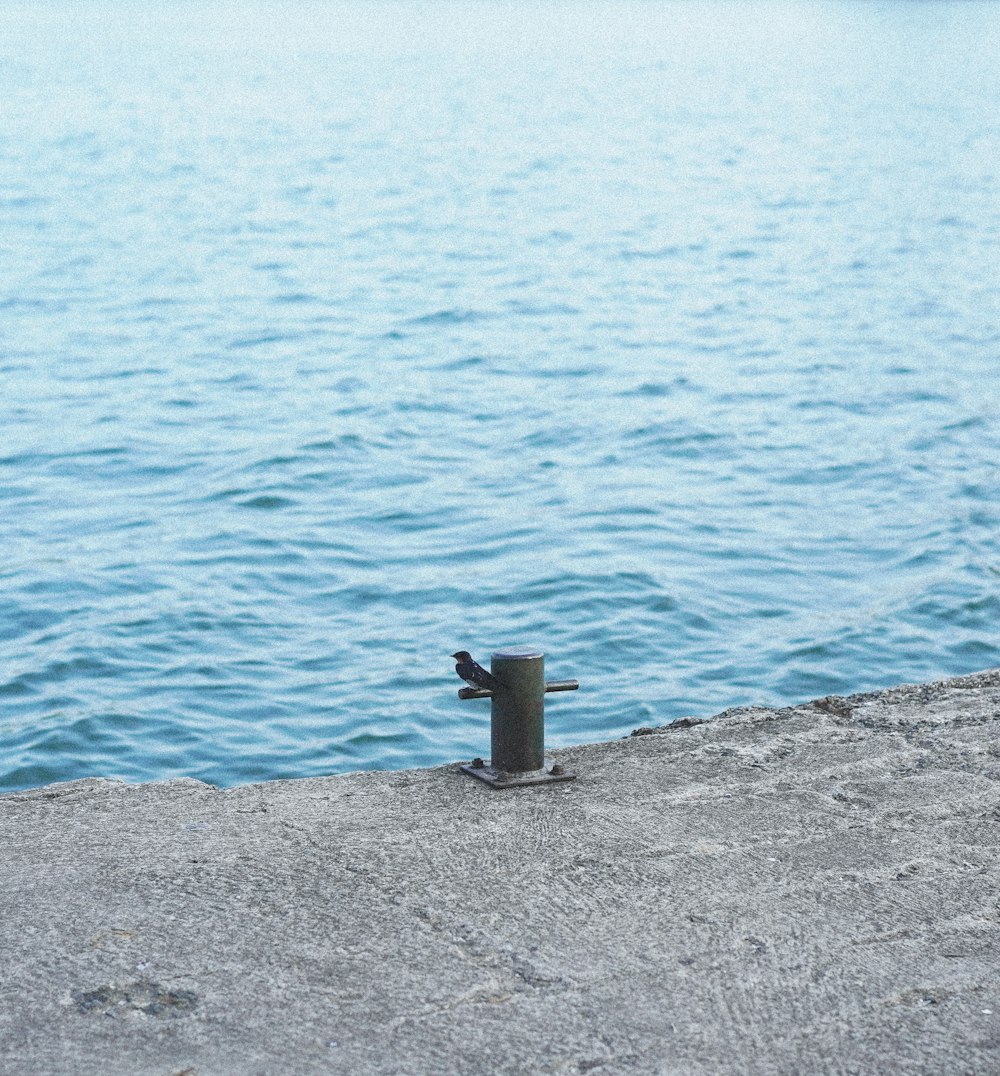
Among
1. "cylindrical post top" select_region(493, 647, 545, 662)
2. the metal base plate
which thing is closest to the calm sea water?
the metal base plate

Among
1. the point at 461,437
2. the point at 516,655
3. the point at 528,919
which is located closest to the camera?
the point at 528,919

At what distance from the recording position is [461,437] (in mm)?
12508

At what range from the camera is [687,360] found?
1539 cm

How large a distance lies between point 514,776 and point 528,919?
2.90 ft

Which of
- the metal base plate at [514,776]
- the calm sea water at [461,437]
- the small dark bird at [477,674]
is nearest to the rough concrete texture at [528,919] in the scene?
the metal base plate at [514,776]

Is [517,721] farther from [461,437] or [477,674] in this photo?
[461,437]

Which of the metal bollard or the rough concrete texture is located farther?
the metal bollard

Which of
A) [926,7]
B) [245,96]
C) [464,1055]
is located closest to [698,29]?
[926,7]

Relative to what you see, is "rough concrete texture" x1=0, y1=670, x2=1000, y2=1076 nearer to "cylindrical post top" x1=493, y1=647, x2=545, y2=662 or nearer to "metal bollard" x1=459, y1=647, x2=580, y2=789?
"metal bollard" x1=459, y1=647, x2=580, y2=789

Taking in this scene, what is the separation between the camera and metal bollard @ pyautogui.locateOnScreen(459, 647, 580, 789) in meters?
4.46

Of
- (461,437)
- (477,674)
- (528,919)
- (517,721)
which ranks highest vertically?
(477,674)

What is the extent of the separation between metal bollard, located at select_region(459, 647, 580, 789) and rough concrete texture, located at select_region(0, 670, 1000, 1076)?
0.08 m

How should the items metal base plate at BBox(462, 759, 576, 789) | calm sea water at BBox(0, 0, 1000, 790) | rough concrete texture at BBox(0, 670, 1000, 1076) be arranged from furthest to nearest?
calm sea water at BBox(0, 0, 1000, 790) < metal base plate at BBox(462, 759, 576, 789) < rough concrete texture at BBox(0, 670, 1000, 1076)

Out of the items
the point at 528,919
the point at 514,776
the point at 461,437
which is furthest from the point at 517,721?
the point at 461,437
